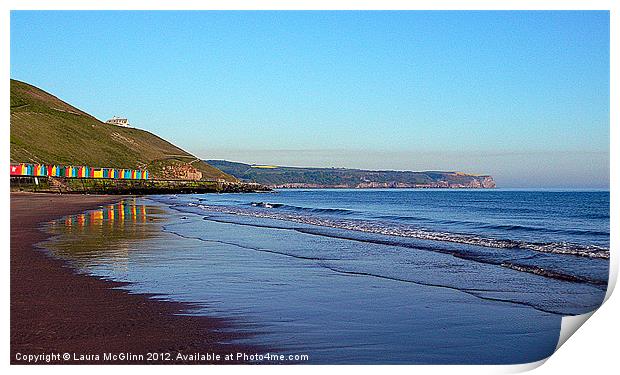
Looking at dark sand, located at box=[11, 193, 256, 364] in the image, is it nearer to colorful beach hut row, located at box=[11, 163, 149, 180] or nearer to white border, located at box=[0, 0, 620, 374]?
white border, located at box=[0, 0, 620, 374]

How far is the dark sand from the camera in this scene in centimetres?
429

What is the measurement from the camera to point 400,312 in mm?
5562

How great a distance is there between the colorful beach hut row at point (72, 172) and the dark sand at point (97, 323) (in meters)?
22.2

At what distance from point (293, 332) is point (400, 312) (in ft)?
3.88

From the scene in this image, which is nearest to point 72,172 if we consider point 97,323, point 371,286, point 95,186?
point 95,186

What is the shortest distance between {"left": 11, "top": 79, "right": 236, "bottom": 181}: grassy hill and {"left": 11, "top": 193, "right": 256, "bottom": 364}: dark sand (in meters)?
14.3

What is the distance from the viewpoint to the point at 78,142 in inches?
2689

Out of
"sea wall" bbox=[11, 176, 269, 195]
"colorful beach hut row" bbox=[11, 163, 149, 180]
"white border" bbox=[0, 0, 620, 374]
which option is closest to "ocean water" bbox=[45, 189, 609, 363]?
"white border" bbox=[0, 0, 620, 374]

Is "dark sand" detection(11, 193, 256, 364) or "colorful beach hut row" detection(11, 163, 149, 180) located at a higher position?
"colorful beach hut row" detection(11, 163, 149, 180)
